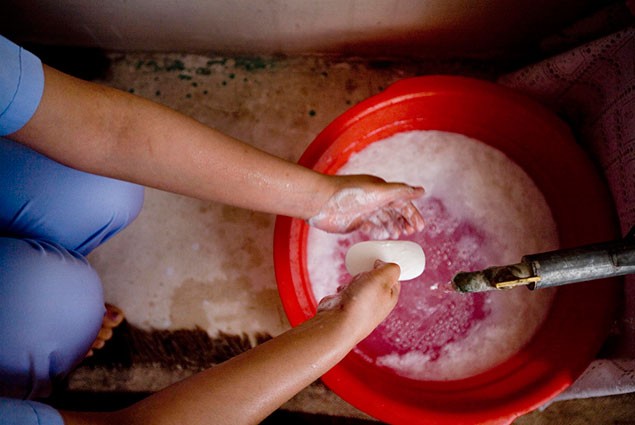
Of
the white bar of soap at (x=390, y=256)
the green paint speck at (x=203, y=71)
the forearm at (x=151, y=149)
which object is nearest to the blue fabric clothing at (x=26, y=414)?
the forearm at (x=151, y=149)

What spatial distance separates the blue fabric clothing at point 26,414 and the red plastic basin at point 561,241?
0.48 metres

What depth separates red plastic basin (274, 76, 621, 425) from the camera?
0.95 m

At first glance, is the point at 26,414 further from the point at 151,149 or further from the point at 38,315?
the point at 151,149

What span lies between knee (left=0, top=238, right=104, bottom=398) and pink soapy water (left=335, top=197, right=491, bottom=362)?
1.94 ft

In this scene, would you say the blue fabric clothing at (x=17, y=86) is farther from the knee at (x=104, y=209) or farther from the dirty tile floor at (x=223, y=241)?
the dirty tile floor at (x=223, y=241)

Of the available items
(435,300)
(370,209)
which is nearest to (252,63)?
(370,209)

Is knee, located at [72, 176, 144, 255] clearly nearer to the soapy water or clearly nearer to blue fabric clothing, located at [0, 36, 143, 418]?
blue fabric clothing, located at [0, 36, 143, 418]

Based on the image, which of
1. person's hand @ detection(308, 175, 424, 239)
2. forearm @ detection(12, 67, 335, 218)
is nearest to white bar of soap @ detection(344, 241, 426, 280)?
person's hand @ detection(308, 175, 424, 239)

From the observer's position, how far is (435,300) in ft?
3.82

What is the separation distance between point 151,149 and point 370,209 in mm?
481

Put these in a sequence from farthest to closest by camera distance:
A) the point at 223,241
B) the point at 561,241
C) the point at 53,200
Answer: the point at 223,241, the point at 561,241, the point at 53,200

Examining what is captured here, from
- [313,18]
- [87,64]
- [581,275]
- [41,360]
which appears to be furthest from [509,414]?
[87,64]

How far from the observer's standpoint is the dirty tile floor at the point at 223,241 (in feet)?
4.02

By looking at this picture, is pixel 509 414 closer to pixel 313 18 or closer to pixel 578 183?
pixel 578 183
